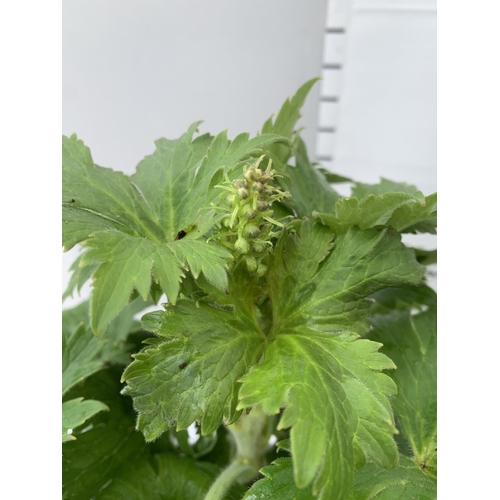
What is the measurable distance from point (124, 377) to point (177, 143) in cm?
25

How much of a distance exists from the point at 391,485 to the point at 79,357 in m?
0.34

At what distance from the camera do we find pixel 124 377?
1.32ft

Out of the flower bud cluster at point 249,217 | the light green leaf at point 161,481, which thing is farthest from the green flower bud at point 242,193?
the light green leaf at point 161,481

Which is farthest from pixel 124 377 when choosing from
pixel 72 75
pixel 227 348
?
pixel 72 75

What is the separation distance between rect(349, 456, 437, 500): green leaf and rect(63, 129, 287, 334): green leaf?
19 centimetres

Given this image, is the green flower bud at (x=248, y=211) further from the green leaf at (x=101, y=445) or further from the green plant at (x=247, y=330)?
the green leaf at (x=101, y=445)

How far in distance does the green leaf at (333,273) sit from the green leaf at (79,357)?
0.69 feet

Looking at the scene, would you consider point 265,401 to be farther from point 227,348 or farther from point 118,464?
point 118,464

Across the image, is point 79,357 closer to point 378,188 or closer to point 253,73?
point 378,188

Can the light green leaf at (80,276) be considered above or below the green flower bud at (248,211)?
below

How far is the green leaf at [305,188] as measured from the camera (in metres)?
0.53

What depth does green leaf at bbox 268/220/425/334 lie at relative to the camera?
47cm

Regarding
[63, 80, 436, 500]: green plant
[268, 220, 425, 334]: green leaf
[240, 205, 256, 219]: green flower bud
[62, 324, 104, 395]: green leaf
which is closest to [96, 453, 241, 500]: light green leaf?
[63, 80, 436, 500]: green plant
